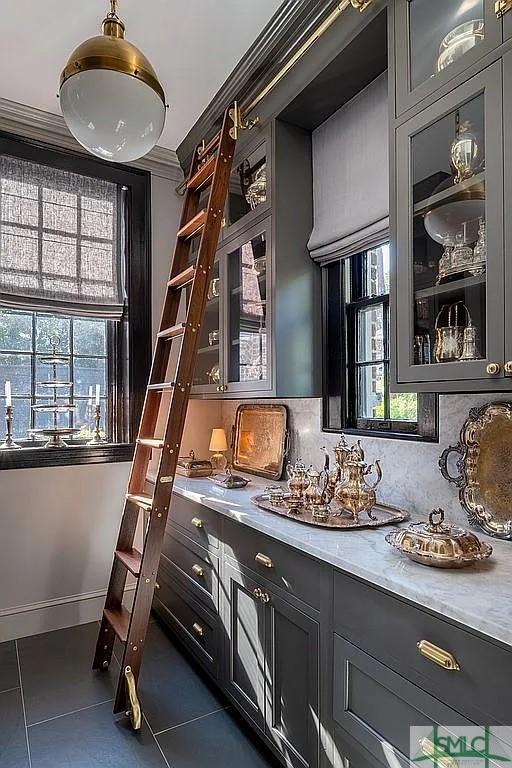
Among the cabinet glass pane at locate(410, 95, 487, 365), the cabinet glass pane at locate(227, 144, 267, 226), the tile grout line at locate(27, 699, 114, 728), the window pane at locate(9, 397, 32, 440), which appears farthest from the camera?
the window pane at locate(9, 397, 32, 440)

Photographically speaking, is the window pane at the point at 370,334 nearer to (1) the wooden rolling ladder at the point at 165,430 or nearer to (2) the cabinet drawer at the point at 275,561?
(1) the wooden rolling ladder at the point at 165,430

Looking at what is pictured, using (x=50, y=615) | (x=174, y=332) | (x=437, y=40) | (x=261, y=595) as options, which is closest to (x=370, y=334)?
(x=174, y=332)

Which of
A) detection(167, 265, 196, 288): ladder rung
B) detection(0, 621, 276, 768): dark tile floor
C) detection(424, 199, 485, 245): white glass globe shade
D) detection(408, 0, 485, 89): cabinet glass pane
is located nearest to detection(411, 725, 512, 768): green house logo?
detection(0, 621, 276, 768): dark tile floor

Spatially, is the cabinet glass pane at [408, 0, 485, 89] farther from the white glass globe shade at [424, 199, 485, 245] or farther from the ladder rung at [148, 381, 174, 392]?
the ladder rung at [148, 381, 174, 392]

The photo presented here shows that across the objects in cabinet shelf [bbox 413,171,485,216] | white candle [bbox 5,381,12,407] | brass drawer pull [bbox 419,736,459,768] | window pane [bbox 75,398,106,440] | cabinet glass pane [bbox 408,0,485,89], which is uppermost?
cabinet glass pane [bbox 408,0,485,89]

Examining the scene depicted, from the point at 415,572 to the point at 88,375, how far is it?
234 cm

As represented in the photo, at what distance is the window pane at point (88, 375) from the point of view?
9.90 feet

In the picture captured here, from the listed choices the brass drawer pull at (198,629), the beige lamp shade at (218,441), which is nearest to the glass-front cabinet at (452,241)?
the brass drawer pull at (198,629)

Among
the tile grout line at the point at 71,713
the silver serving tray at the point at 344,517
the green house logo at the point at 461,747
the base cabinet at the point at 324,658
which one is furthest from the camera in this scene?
the tile grout line at the point at 71,713

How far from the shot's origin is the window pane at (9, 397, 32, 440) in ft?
9.28

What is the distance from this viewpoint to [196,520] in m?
2.39

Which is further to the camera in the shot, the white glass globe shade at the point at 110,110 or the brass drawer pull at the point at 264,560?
the brass drawer pull at the point at 264,560

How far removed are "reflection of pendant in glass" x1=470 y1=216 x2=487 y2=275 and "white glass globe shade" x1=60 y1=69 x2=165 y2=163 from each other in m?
1.06

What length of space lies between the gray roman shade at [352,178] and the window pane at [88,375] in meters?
1.55
